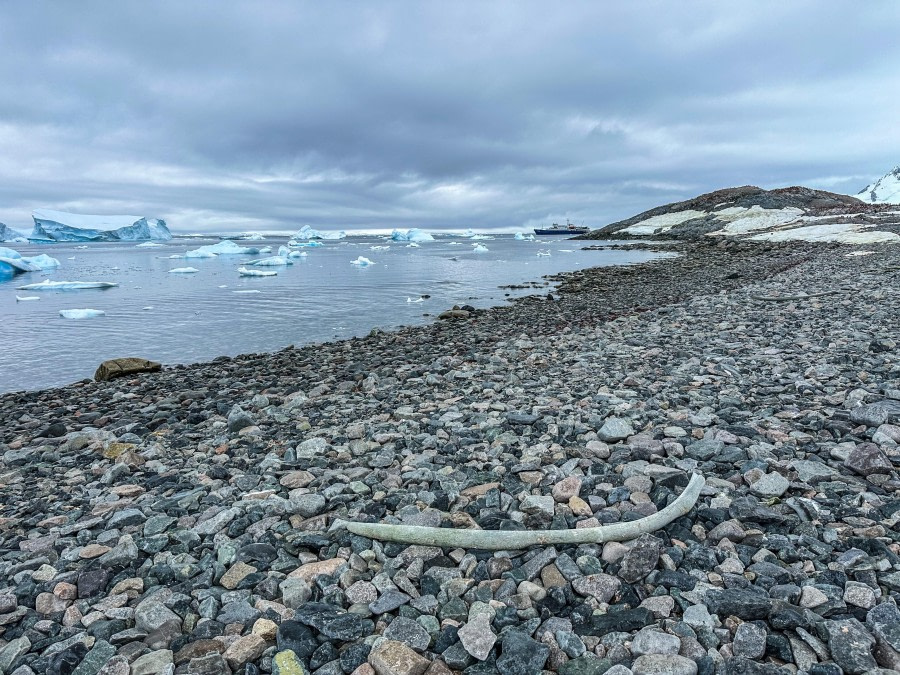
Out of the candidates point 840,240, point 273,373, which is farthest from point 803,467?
point 840,240

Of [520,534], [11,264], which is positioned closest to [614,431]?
[520,534]

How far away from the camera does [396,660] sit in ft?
A: 7.29

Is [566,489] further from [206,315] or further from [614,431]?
[206,315]

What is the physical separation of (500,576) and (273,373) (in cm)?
790

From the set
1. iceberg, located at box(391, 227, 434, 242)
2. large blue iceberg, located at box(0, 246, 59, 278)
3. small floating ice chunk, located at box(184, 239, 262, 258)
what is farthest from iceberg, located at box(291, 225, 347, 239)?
large blue iceberg, located at box(0, 246, 59, 278)

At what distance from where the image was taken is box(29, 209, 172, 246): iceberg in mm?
95250

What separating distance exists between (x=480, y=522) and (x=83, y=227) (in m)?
118

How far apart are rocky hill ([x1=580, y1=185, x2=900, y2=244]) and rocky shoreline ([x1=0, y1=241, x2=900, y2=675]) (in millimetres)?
31049

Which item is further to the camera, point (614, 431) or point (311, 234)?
point (311, 234)

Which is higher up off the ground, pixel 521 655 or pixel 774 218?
pixel 774 218

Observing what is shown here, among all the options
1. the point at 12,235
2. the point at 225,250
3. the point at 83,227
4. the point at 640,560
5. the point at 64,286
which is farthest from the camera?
the point at 12,235

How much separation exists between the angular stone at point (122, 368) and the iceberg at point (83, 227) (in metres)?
105

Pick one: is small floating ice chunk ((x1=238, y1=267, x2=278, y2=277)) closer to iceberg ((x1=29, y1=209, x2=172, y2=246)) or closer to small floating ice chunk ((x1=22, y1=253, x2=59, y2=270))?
small floating ice chunk ((x1=22, y1=253, x2=59, y2=270))

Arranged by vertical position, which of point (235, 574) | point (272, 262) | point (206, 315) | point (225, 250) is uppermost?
point (225, 250)
